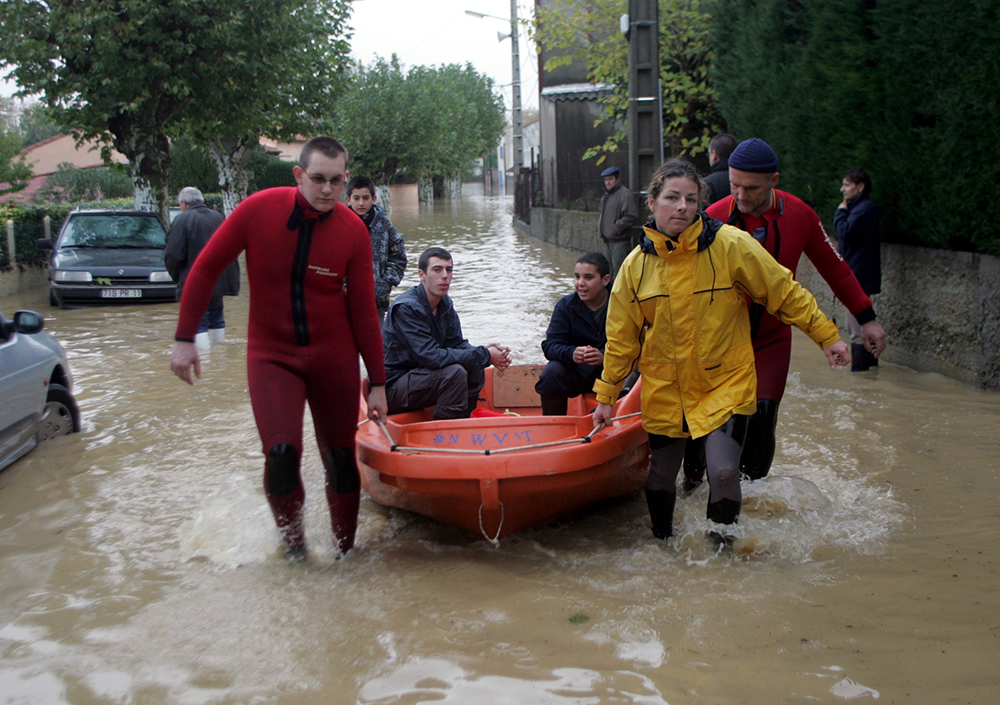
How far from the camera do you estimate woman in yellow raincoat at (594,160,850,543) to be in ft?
14.3

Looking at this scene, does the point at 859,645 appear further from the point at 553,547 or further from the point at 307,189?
the point at 307,189

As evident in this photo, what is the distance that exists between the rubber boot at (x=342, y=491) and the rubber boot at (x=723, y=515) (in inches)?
67.4

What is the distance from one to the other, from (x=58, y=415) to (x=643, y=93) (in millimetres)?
7359

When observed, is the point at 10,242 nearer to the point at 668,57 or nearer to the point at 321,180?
the point at 668,57

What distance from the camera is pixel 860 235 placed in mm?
8523

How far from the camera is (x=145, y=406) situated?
28.7ft

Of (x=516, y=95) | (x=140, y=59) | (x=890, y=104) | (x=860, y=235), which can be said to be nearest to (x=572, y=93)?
(x=516, y=95)

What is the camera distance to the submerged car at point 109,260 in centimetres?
1513

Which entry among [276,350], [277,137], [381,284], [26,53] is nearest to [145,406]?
[381,284]

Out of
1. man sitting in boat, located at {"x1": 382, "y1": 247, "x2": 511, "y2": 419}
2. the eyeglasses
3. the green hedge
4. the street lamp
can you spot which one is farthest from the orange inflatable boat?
the street lamp

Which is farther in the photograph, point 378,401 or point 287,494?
point 378,401

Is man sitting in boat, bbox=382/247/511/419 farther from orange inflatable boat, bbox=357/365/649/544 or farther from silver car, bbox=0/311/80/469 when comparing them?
silver car, bbox=0/311/80/469

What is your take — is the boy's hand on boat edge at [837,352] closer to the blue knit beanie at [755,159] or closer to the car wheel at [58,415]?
the blue knit beanie at [755,159]

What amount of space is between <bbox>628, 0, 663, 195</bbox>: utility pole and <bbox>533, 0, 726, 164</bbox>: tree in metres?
3.31
